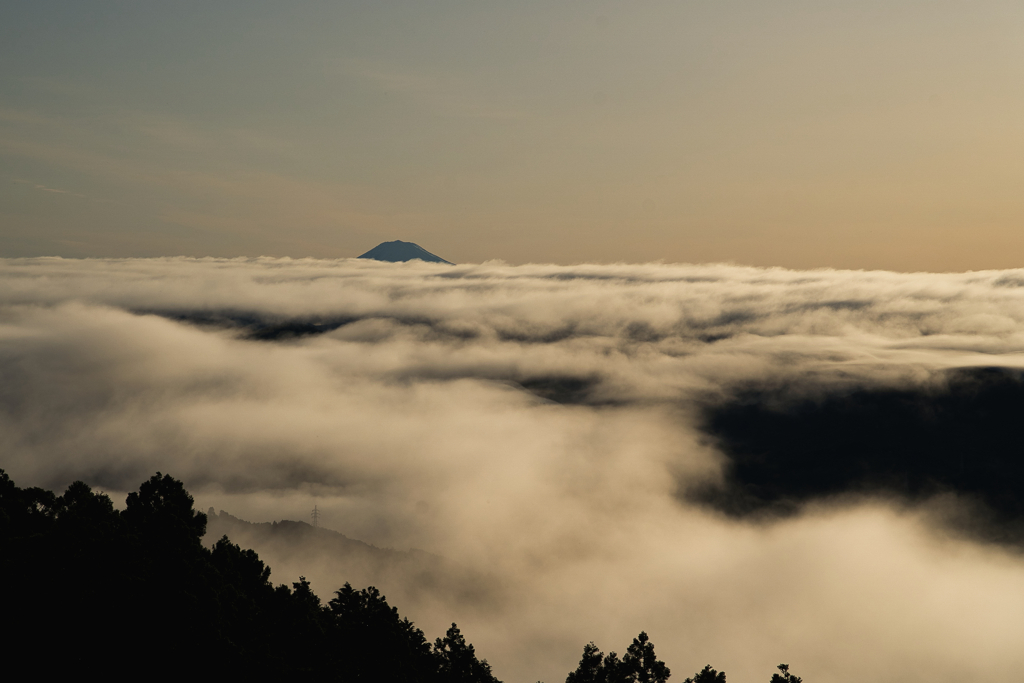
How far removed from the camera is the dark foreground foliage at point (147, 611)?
101ft

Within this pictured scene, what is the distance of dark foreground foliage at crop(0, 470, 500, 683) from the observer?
1209 inches

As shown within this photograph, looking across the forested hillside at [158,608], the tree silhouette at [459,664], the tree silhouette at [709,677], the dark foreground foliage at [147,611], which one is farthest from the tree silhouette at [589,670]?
the dark foreground foliage at [147,611]

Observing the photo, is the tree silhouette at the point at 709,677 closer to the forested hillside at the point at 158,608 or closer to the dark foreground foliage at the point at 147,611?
the forested hillside at the point at 158,608

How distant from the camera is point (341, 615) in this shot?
2104 inches

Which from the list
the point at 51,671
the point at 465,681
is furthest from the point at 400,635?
the point at 51,671

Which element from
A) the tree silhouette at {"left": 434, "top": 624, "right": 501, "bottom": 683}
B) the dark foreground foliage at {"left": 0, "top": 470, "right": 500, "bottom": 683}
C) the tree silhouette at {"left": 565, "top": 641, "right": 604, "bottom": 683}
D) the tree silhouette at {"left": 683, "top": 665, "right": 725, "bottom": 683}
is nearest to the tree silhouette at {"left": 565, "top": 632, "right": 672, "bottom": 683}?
the tree silhouette at {"left": 565, "top": 641, "right": 604, "bottom": 683}

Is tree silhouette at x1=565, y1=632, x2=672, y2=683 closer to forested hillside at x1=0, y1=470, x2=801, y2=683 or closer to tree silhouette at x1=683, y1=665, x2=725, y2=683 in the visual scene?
tree silhouette at x1=683, y1=665, x2=725, y2=683

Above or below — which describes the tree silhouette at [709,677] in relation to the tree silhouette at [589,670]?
above

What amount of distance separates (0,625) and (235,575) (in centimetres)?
1890

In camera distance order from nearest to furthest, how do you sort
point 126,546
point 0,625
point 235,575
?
1. point 0,625
2. point 126,546
3. point 235,575

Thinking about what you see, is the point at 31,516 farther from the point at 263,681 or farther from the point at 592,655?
the point at 592,655

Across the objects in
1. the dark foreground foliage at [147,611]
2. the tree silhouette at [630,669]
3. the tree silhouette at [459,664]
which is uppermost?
the dark foreground foliage at [147,611]

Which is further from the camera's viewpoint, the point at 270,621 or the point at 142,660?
the point at 270,621

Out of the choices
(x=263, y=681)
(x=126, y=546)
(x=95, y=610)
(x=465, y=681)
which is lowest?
(x=465, y=681)
